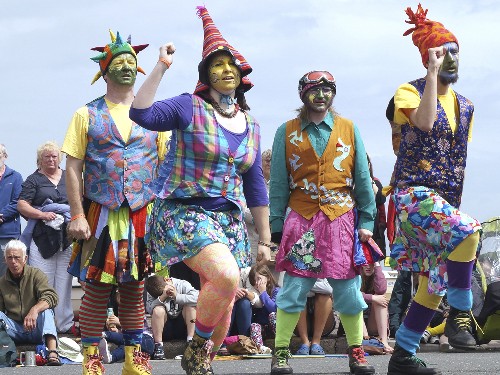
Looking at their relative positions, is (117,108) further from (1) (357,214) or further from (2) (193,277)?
(2) (193,277)

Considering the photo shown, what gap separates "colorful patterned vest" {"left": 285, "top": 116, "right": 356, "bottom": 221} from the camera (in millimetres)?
7816

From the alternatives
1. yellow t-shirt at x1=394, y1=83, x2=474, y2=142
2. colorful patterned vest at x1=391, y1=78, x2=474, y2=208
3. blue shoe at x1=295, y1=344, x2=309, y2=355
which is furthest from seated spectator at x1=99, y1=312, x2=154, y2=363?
yellow t-shirt at x1=394, y1=83, x2=474, y2=142

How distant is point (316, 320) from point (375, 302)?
2.69 feet

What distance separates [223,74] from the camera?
6.97 m

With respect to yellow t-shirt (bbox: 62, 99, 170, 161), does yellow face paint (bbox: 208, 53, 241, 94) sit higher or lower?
higher

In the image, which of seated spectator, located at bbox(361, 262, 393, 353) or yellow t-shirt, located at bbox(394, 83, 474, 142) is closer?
yellow t-shirt, located at bbox(394, 83, 474, 142)

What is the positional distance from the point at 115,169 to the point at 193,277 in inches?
190

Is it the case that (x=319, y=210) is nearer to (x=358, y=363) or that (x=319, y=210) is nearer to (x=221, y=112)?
(x=358, y=363)

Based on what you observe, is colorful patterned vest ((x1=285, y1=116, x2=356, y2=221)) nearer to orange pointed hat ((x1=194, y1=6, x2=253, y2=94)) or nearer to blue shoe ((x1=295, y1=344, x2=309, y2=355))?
orange pointed hat ((x1=194, y1=6, x2=253, y2=94))

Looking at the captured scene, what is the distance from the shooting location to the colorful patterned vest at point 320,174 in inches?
308

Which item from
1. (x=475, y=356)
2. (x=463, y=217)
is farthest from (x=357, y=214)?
(x=475, y=356)

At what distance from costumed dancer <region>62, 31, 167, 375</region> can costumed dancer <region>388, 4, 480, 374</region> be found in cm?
165

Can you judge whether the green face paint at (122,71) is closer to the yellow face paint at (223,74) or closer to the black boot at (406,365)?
the yellow face paint at (223,74)

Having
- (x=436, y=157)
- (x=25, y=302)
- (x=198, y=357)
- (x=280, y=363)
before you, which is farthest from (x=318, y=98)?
(x=25, y=302)
